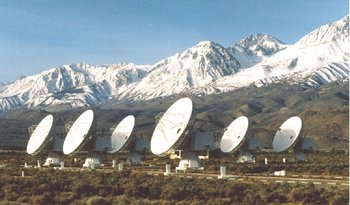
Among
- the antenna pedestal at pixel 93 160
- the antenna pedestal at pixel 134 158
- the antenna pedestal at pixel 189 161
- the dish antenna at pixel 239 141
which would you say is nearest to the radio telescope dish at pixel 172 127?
the antenna pedestal at pixel 189 161

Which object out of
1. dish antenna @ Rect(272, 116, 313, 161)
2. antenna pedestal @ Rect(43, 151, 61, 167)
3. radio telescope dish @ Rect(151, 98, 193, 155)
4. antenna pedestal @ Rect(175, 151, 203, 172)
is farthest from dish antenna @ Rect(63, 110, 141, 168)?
dish antenna @ Rect(272, 116, 313, 161)

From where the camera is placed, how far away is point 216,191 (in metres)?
42.7

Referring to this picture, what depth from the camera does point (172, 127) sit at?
71375mm

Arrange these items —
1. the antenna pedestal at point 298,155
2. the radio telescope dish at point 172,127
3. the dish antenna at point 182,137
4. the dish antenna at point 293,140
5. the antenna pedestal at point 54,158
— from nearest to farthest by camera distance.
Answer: the radio telescope dish at point 172,127
the dish antenna at point 182,137
the antenna pedestal at point 54,158
the dish antenna at point 293,140
the antenna pedestal at point 298,155

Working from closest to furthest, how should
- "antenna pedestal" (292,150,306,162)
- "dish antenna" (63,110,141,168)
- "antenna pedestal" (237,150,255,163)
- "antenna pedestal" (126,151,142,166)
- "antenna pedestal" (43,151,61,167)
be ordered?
"dish antenna" (63,110,141,168) → "antenna pedestal" (126,151,142,166) → "antenna pedestal" (43,151,61,167) → "antenna pedestal" (237,150,255,163) → "antenna pedestal" (292,150,306,162)

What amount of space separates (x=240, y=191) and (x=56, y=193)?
46.0 ft

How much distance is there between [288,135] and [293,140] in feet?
8.99

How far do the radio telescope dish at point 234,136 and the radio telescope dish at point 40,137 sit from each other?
1128 inches

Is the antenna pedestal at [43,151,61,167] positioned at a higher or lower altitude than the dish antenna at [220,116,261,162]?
lower

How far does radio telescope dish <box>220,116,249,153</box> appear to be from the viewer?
89.5 meters

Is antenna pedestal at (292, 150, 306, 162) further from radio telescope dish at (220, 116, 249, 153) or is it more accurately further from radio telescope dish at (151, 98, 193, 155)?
radio telescope dish at (151, 98, 193, 155)

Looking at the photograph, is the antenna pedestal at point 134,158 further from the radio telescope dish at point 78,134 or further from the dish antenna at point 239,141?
the dish antenna at point 239,141

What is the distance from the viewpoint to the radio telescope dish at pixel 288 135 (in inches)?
3839

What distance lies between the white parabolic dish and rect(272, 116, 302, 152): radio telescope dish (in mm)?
26497
